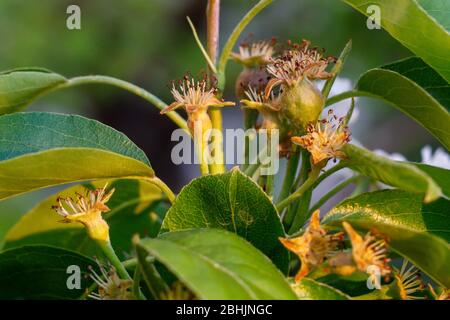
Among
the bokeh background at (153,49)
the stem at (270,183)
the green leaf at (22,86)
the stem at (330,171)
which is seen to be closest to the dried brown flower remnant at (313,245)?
the stem at (330,171)

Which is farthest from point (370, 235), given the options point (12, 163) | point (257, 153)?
point (12, 163)

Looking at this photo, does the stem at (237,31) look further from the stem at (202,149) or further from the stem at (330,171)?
the stem at (330,171)

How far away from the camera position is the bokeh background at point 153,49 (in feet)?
16.1

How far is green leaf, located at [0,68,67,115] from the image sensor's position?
1167 mm

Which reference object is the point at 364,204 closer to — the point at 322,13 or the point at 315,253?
the point at 315,253

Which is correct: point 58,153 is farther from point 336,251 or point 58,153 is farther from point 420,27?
point 420,27

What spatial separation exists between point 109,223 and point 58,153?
0.54 m

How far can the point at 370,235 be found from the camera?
0.90 meters

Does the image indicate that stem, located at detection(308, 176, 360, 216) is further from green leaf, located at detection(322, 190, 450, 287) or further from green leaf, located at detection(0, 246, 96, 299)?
green leaf, located at detection(0, 246, 96, 299)

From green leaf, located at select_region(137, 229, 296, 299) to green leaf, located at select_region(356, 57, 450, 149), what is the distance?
33cm

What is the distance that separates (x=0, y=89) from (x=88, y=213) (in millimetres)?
260

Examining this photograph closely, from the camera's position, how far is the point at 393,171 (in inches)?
32.8
